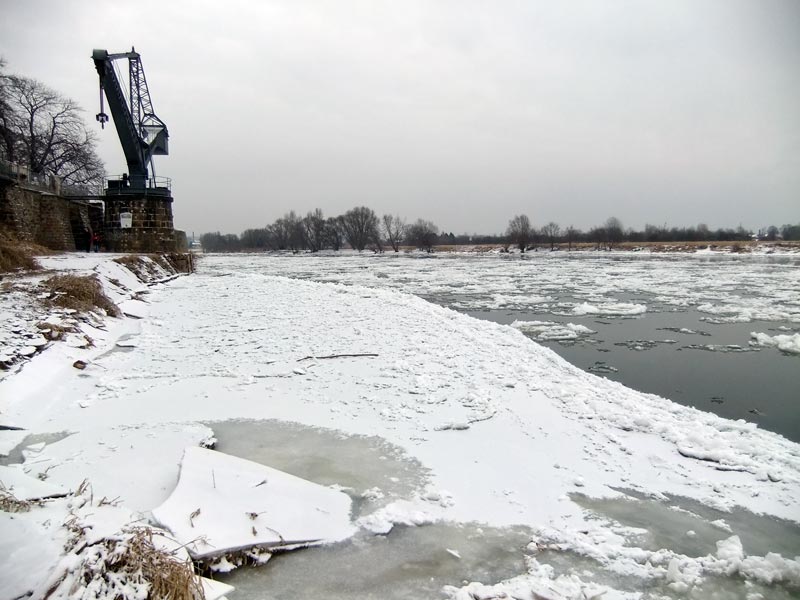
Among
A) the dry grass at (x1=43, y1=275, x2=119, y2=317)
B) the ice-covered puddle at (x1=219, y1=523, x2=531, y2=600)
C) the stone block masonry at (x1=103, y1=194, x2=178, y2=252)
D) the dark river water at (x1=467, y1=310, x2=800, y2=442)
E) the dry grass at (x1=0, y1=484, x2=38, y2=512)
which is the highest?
the stone block masonry at (x1=103, y1=194, x2=178, y2=252)

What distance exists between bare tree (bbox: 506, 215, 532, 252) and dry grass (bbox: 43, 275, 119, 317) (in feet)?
260

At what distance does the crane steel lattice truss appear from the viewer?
21.9 meters

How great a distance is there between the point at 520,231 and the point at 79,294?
283ft

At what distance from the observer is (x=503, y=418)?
18.5ft

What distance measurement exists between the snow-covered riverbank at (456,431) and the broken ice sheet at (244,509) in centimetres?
25

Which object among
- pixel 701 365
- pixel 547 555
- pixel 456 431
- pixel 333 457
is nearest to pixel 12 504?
pixel 333 457

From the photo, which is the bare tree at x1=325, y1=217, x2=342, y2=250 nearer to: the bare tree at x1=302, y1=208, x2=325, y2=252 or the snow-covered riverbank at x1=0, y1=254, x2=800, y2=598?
the bare tree at x1=302, y1=208, x2=325, y2=252

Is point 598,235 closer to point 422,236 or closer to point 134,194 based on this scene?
point 422,236

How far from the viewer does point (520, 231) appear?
3501 inches

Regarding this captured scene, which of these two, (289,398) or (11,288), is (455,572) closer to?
(289,398)

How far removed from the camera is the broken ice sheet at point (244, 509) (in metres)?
3.02

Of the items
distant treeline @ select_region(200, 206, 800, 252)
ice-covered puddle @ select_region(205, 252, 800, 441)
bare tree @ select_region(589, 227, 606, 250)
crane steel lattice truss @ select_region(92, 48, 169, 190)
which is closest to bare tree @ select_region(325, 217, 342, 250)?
distant treeline @ select_region(200, 206, 800, 252)

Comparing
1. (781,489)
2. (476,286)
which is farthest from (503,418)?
(476,286)

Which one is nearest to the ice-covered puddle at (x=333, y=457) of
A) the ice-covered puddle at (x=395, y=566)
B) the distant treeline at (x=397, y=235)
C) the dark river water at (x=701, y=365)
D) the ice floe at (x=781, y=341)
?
the ice-covered puddle at (x=395, y=566)
